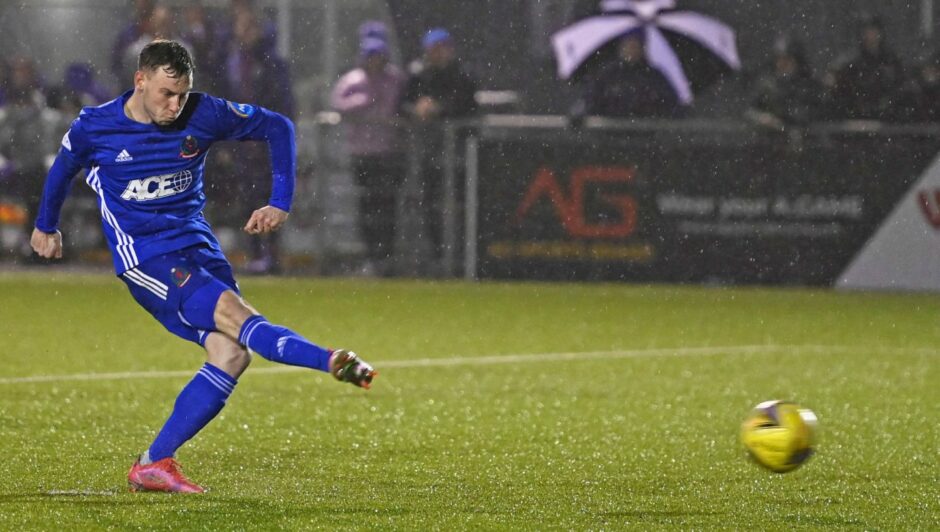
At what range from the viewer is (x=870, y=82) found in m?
16.6

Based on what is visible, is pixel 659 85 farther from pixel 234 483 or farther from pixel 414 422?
pixel 234 483

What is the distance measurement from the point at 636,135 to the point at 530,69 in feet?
9.46

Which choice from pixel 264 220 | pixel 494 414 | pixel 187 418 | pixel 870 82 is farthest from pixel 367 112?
pixel 187 418

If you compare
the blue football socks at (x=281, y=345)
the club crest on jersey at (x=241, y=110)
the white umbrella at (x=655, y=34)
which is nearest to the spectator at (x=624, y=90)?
the white umbrella at (x=655, y=34)

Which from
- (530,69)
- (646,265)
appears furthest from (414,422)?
(530,69)

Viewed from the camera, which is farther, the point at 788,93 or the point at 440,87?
the point at 440,87

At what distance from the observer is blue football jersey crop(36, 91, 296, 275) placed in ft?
21.1

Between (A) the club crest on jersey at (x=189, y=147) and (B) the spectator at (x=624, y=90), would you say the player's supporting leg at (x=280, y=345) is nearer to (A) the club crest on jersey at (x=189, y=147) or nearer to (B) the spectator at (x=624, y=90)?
(A) the club crest on jersey at (x=189, y=147)

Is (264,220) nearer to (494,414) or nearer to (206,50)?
(494,414)

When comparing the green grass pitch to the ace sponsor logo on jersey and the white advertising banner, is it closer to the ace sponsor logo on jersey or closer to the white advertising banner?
the white advertising banner

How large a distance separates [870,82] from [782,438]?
1106 cm

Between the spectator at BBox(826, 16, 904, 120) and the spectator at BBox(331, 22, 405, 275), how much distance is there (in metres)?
4.07

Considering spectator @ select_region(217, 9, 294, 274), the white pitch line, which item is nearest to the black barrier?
spectator @ select_region(217, 9, 294, 274)

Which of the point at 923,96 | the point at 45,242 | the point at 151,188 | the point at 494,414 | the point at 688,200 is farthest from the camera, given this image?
the point at 923,96
